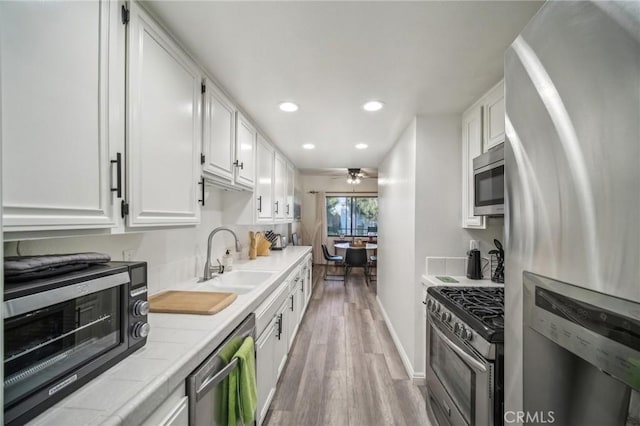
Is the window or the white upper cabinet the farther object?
the window

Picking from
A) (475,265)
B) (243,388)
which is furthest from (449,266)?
(243,388)

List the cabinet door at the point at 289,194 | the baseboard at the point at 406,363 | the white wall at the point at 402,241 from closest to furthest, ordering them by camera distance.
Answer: the baseboard at the point at 406,363
the white wall at the point at 402,241
the cabinet door at the point at 289,194

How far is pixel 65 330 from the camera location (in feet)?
2.33

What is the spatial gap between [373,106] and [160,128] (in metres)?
1.57

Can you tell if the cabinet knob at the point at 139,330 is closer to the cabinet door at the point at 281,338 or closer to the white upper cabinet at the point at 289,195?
the cabinet door at the point at 281,338

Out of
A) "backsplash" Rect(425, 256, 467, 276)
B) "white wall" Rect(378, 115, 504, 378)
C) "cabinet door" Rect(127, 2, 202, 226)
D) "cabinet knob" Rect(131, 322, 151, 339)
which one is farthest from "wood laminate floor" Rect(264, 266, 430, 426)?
"cabinet door" Rect(127, 2, 202, 226)

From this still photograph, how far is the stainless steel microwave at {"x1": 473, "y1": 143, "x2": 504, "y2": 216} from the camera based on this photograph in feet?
4.98

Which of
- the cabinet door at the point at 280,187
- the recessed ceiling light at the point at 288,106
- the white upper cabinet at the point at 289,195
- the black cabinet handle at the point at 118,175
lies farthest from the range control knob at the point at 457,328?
the white upper cabinet at the point at 289,195

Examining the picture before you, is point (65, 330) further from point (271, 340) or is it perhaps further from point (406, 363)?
point (406, 363)

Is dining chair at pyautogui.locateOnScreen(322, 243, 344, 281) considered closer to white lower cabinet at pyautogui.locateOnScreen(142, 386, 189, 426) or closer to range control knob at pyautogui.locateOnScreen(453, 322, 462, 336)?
range control knob at pyautogui.locateOnScreen(453, 322, 462, 336)

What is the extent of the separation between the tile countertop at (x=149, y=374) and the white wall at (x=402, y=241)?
164 cm

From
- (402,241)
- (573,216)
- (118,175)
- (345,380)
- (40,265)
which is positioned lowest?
(345,380)

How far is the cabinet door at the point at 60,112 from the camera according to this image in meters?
0.65

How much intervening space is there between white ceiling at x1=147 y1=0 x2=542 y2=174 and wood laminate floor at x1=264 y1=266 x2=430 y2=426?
2318 mm
